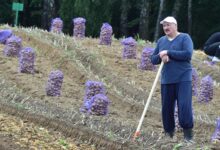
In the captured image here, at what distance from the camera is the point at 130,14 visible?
37969 millimetres

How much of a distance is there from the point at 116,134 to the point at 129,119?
6.86 ft

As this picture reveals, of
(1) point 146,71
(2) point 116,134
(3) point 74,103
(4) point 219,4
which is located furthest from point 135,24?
(2) point 116,134

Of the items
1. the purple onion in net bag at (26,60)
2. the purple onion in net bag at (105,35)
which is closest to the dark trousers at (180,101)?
the purple onion in net bag at (26,60)

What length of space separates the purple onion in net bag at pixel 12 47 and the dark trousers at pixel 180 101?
4364 mm

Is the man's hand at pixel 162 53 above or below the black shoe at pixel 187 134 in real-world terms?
above

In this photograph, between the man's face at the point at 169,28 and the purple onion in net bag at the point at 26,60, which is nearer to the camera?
the man's face at the point at 169,28

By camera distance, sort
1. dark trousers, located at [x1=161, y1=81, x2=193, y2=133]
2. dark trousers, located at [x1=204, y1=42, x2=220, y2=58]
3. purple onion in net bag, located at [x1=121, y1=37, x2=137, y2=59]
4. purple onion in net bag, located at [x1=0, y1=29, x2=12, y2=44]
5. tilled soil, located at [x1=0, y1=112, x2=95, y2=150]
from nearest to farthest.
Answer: tilled soil, located at [x1=0, y1=112, x2=95, y2=150]
dark trousers, located at [x1=161, y1=81, x2=193, y2=133]
purple onion in net bag, located at [x1=0, y1=29, x2=12, y2=44]
purple onion in net bag, located at [x1=121, y1=37, x2=137, y2=59]
dark trousers, located at [x1=204, y1=42, x2=220, y2=58]

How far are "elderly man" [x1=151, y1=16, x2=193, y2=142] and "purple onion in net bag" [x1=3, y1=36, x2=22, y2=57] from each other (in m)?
4.25

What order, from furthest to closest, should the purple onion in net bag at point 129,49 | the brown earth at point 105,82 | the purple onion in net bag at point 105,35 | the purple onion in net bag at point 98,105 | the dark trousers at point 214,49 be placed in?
the purple onion in net bag at point 105,35, the dark trousers at point 214,49, the purple onion in net bag at point 129,49, the purple onion in net bag at point 98,105, the brown earth at point 105,82

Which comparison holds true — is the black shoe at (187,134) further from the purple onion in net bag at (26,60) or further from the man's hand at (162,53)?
the purple onion in net bag at (26,60)

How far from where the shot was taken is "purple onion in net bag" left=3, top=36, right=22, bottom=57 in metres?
11.1

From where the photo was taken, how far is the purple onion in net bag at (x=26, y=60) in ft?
33.3

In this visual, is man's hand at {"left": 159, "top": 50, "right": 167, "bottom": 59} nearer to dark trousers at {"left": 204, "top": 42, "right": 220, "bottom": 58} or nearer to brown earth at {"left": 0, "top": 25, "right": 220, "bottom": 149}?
brown earth at {"left": 0, "top": 25, "right": 220, "bottom": 149}

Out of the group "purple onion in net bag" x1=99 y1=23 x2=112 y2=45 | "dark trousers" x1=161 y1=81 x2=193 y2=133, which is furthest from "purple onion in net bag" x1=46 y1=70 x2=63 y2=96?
"purple onion in net bag" x1=99 y1=23 x2=112 y2=45
